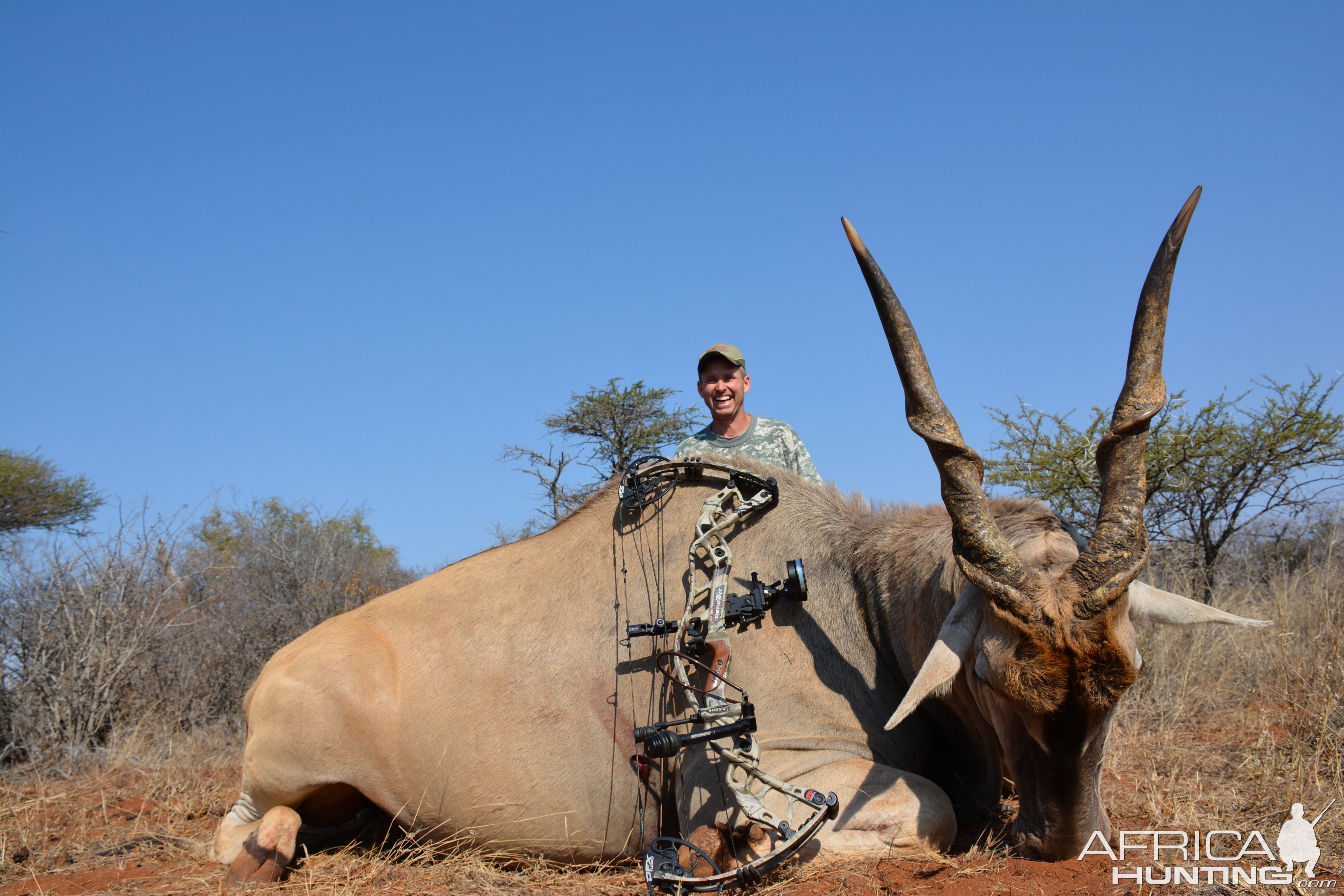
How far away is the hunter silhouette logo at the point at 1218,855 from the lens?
3.17m

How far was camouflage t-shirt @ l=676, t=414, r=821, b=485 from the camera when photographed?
272 inches

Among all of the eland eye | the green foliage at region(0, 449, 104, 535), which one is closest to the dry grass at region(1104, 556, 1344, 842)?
the eland eye

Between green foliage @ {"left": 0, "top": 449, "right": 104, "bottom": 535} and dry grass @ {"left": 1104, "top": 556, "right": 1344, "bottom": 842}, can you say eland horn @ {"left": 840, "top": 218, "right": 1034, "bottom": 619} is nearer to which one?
dry grass @ {"left": 1104, "top": 556, "right": 1344, "bottom": 842}

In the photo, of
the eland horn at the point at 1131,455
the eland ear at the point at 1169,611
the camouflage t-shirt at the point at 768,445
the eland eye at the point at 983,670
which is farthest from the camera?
the camouflage t-shirt at the point at 768,445

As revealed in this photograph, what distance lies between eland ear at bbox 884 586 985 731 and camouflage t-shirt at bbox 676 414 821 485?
10.7 feet

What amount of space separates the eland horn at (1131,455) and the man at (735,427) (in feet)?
11.4

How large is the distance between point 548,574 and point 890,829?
201cm

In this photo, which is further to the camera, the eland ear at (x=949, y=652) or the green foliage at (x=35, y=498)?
the green foliage at (x=35, y=498)

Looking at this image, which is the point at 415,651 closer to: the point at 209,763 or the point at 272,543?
the point at 209,763

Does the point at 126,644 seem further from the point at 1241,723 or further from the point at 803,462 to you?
the point at 1241,723

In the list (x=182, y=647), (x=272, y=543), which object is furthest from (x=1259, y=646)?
(x=272, y=543)

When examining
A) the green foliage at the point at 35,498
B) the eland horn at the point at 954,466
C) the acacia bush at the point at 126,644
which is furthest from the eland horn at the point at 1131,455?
the green foliage at the point at 35,498

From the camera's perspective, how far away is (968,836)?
387 centimetres

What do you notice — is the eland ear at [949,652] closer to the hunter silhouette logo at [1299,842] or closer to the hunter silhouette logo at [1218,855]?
the hunter silhouette logo at [1218,855]
